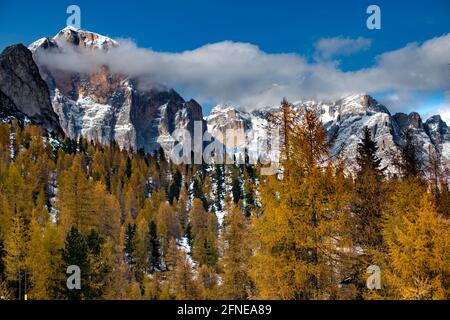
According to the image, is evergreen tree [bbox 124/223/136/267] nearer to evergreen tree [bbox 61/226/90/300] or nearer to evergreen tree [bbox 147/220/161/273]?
evergreen tree [bbox 147/220/161/273]

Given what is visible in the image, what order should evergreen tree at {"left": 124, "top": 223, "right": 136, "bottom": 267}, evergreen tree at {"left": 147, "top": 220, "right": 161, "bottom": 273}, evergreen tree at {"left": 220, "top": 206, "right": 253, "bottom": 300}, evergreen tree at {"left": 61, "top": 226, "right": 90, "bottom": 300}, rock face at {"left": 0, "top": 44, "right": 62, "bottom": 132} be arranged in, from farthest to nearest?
rock face at {"left": 0, "top": 44, "right": 62, "bottom": 132}
evergreen tree at {"left": 147, "top": 220, "right": 161, "bottom": 273}
evergreen tree at {"left": 124, "top": 223, "right": 136, "bottom": 267}
evergreen tree at {"left": 220, "top": 206, "right": 253, "bottom": 300}
evergreen tree at {"left": 61, "top": 226, "right": 90, "bottom": 300}

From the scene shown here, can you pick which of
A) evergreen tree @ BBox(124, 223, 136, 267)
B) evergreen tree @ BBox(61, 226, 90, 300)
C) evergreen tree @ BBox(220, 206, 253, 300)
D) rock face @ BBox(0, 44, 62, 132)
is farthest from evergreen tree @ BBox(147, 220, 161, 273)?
rock face @ BBox(0, 44, 62, 132)

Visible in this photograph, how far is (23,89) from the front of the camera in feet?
622

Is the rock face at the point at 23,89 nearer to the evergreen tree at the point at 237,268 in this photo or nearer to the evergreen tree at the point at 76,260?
the evergreen tree at the point at 76,260

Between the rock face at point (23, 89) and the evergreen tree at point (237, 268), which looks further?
the rock face at point (23, 89)

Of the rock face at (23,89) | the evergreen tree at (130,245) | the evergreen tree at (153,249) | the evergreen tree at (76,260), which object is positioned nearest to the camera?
the evergreen tree at (76,260)

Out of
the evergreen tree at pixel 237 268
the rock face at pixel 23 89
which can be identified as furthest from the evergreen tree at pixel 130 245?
the rock face at pixel 23 89

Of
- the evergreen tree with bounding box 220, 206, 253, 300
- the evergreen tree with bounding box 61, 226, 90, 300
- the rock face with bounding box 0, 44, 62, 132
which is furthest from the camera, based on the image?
the rock face with bounding box 0, 44, 62, 132

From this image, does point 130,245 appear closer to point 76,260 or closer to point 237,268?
point 76,260

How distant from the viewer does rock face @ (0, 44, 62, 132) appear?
603 ft

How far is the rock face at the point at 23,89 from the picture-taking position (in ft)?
603
